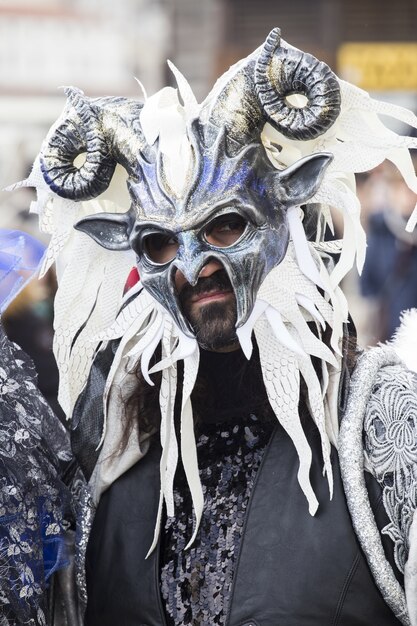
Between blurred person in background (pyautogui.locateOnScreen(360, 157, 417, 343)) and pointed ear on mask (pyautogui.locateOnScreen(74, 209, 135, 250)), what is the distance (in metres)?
4.60

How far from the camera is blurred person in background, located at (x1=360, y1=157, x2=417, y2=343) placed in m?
7.31

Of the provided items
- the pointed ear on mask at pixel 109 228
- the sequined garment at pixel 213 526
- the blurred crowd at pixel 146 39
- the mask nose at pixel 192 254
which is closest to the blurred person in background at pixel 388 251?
the blurred crowd at pixel 146 39

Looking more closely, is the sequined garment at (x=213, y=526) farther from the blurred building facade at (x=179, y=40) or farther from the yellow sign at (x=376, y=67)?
the yellow sign at (x=376, y=67)

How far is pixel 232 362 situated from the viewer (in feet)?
9.49

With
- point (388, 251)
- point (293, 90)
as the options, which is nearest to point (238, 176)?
point (293, 90)

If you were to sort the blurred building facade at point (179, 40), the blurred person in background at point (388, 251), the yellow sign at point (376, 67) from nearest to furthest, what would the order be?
the blurred person in background at point (388, 251)
the blurred building facade at point (179, 40)
the yellow sign at point (376, 67)

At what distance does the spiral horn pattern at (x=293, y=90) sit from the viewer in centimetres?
264

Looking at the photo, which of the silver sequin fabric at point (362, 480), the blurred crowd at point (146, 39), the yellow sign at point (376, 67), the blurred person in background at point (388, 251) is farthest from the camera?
the yellow sign at point (376, 67)

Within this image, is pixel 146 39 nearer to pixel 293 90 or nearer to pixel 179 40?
pixel 179 40

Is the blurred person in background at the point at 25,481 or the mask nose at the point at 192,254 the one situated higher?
the mask nose at the point at 192,254

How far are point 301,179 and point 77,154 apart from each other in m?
0.53

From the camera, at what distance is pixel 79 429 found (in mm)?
2965

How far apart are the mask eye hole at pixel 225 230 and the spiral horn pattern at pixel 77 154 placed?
0.32 metres

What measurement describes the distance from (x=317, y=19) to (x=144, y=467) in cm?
939
